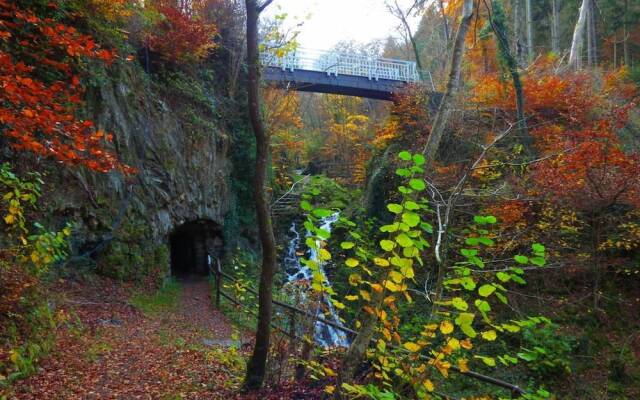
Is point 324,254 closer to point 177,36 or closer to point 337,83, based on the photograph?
point 177,36

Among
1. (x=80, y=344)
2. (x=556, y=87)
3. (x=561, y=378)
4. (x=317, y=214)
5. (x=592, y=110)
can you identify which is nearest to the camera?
(x=317, y=214)

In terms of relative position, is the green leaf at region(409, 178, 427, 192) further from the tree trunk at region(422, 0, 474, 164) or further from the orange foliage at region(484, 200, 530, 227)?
the orange foliage at region(484, 200, 530, 227)

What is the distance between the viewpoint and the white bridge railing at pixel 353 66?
20.0 m

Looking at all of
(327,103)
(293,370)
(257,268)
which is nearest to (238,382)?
(293,370)

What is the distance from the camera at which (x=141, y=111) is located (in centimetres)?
1073

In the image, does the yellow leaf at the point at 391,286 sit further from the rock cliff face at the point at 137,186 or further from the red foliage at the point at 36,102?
the rock cliff face at the point at 137,186

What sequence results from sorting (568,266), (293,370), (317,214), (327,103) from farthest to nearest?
(327,103) < (568,266) < (293,370) < (317,214)

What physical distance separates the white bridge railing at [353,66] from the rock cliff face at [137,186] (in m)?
7.93

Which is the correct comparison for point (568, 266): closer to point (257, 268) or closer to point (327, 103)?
point (257, 268)

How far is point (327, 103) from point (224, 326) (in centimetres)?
2161

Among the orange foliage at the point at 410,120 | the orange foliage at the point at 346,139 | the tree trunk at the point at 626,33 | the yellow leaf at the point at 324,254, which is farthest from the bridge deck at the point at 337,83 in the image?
the yellow leaf at the point at 324,254

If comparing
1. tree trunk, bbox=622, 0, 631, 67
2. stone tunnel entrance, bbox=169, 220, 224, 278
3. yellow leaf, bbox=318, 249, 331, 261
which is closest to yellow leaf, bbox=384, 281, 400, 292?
yellow leaf, bbox=318, 249, 331, 261

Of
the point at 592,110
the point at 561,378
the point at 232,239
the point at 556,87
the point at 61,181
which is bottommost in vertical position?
the point at 561,378

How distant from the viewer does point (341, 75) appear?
20281mm
